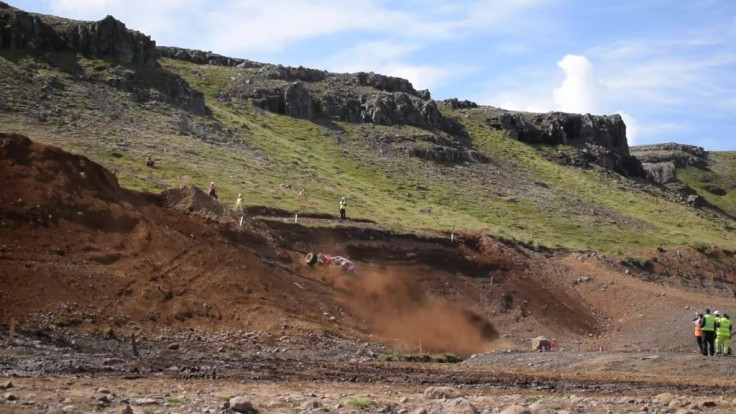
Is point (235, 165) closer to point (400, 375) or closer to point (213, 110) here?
point (213, 110)

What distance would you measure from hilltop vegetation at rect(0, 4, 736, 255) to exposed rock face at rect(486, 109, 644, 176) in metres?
0.84

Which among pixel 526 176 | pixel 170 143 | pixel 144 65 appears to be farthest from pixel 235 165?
pixel 526 176

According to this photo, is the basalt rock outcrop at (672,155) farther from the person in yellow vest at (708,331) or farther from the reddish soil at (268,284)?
the person in yellow vest at (708,331)

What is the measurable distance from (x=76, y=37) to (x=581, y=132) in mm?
70813

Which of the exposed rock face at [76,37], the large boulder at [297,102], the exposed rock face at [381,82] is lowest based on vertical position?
the large boulder at [297,102]

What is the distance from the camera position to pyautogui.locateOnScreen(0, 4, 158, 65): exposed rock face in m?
70.9

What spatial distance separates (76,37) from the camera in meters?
75.9

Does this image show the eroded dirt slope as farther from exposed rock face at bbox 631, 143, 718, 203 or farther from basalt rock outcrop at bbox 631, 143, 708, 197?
basalt rock outcrop at bbox 631, 143, 708, 197

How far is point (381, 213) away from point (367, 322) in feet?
77.3

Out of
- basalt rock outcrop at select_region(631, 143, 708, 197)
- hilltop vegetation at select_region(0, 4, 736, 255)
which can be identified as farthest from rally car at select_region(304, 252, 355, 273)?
basalt rock outcrop at select_region(631, 143, 708, 197)

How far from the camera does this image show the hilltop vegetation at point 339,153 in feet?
190

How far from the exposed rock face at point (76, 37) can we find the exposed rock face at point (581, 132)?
52.7 metres

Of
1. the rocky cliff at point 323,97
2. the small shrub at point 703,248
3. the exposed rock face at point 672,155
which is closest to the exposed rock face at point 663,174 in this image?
the rocky cliff at point 323,97

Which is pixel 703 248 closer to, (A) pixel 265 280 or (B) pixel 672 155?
(A) pixel 265 280
